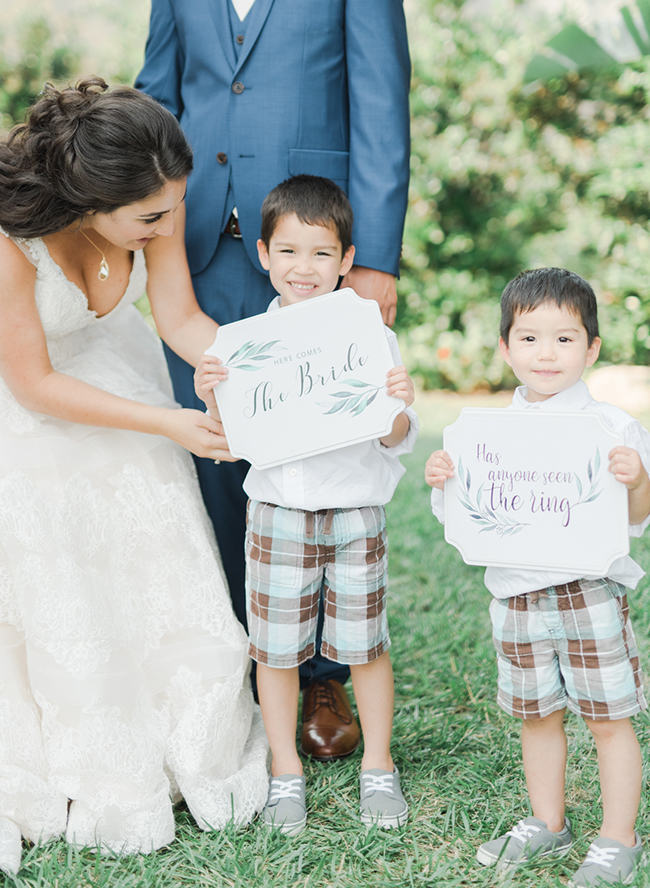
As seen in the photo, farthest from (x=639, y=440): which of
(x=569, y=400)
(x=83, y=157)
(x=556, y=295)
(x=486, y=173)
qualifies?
(x=486, y=173)

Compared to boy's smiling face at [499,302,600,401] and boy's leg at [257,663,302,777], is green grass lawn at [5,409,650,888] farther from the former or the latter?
boy's smiling face at [499,302,600,401]

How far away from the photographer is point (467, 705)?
246cm

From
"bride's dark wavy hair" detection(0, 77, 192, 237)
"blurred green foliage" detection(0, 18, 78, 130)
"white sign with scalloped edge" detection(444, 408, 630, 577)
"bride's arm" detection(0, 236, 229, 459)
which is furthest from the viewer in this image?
"blurred green foliage" detection(0, 18, 78, 130)

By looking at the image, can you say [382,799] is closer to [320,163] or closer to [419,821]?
[419,821]

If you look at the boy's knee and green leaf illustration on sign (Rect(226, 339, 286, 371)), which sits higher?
green leaf illustration on sign (Rect(226, 339, 286, 371))

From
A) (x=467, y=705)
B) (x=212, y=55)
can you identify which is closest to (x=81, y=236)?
(x=212, y=55)

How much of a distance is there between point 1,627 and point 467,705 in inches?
54.0

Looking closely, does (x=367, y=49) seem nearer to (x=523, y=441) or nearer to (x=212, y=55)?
(x=212, y=55)

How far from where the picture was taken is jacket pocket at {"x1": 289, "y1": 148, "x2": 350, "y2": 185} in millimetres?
2182

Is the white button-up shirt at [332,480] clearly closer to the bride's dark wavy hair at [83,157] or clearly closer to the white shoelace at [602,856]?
the bride's dark wavy hair at [83,157]

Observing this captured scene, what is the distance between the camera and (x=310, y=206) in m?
1.92

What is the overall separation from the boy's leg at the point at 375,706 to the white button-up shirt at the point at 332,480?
1.42 ft

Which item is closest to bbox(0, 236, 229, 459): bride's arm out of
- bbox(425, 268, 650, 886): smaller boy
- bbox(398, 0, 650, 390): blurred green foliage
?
bbox(425, 268, 650, 886): smaller boy

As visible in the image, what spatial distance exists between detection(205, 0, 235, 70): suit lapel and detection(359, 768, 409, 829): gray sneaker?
1893mm
